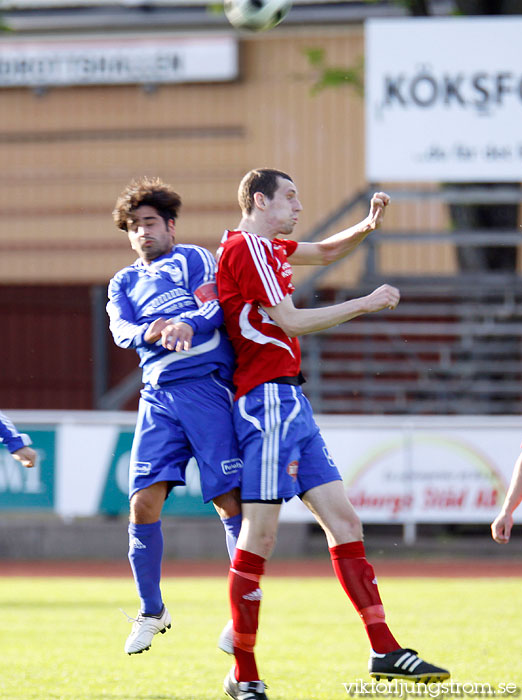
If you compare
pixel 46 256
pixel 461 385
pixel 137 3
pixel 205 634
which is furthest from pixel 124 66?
pixel 205 634

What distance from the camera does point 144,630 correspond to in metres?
5.40

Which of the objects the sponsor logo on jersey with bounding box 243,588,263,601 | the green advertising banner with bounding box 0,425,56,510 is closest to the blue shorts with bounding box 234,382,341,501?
the sponsor logo on jersey with bounding box 243,588,263,601

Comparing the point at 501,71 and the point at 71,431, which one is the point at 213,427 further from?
the point at 501,71

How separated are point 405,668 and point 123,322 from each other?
6.33 ft

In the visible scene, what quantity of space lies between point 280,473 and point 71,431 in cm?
885

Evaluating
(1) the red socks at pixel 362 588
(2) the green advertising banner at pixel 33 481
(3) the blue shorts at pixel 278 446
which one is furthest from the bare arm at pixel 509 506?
(2) the green advertising banner at pixel 33 481

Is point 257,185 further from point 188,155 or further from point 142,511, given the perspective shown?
point 188,155

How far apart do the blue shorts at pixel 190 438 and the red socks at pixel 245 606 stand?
39 cm

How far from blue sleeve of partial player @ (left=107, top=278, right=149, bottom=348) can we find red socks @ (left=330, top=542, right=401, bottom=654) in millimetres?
1252

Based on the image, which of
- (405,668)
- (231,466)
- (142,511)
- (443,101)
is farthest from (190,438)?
(443,101)

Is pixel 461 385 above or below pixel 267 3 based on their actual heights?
below

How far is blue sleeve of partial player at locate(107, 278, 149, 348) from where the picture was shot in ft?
17.5

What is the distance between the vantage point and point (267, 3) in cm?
807

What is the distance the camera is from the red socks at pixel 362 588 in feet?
16.5
